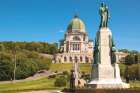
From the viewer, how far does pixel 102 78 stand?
3253 centimetres

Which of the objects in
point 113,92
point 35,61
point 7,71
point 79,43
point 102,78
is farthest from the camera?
point 79,43

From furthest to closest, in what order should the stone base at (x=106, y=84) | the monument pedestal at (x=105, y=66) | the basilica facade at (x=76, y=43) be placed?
the basilica facade at (x=76, y=43) → the monument pedestal at (x=105, y=66) → the stone base at (x=106, y=84)

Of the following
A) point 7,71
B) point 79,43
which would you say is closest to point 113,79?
point 7,71

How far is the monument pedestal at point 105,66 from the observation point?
3212cm

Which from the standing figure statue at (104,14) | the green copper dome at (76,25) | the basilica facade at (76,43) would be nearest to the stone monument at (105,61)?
the standing figure statue at (104,14)

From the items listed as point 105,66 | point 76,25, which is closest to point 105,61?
point 105,66

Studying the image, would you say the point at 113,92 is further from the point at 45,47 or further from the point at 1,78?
the point at 45,47

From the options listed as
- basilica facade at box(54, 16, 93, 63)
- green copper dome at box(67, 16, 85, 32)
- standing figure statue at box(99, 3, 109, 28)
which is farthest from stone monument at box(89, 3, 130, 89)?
green copper dome at box(67, 16, 85, 32)

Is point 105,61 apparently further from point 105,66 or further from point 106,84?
point 106,84

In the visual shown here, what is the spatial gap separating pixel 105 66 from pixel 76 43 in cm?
15584

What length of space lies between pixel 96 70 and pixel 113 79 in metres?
1.56

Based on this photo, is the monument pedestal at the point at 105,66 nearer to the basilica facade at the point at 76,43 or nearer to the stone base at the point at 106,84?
the stone base at the point at 106,84

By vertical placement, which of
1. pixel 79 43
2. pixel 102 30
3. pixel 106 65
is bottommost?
pixel 106 65

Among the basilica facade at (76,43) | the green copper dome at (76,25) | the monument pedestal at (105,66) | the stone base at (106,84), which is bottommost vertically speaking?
the stone base at (106,84)
